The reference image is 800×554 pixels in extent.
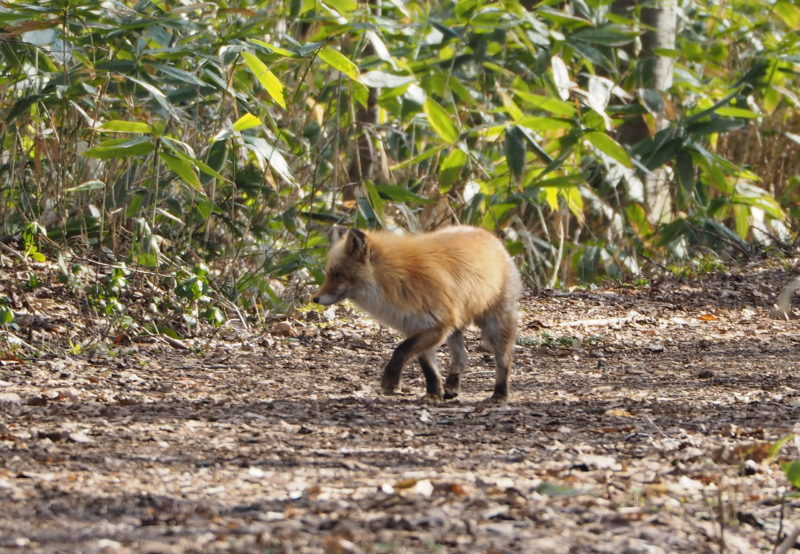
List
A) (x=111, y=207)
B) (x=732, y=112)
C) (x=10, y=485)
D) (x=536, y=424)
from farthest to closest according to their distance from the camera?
(x=732, y=112)
(x=111, y=207)
(x=536, y=424)
(x=10, y=485)

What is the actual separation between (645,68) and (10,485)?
8191 millimetres

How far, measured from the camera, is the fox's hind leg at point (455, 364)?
5.75 meters

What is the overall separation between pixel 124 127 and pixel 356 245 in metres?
1.65

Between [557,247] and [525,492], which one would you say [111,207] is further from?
[557,247]

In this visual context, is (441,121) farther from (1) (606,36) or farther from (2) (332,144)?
(1) (606,36)

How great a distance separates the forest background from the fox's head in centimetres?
81

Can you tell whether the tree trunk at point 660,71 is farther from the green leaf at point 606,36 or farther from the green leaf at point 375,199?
the green leaf at point 375,199

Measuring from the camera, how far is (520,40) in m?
10.0

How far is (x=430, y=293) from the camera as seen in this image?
5.50m

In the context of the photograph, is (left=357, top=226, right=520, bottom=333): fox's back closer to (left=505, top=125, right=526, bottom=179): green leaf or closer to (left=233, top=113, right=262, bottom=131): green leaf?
(left=233, top=113, right=262, bottom=131): green leaf

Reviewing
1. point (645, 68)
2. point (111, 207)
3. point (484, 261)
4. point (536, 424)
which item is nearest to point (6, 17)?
point (111, 207)

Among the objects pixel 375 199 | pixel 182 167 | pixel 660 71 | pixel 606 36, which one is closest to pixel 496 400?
pixel 182 167

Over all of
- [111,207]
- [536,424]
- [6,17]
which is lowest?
[536,424]

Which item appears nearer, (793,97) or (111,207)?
(111,207)
